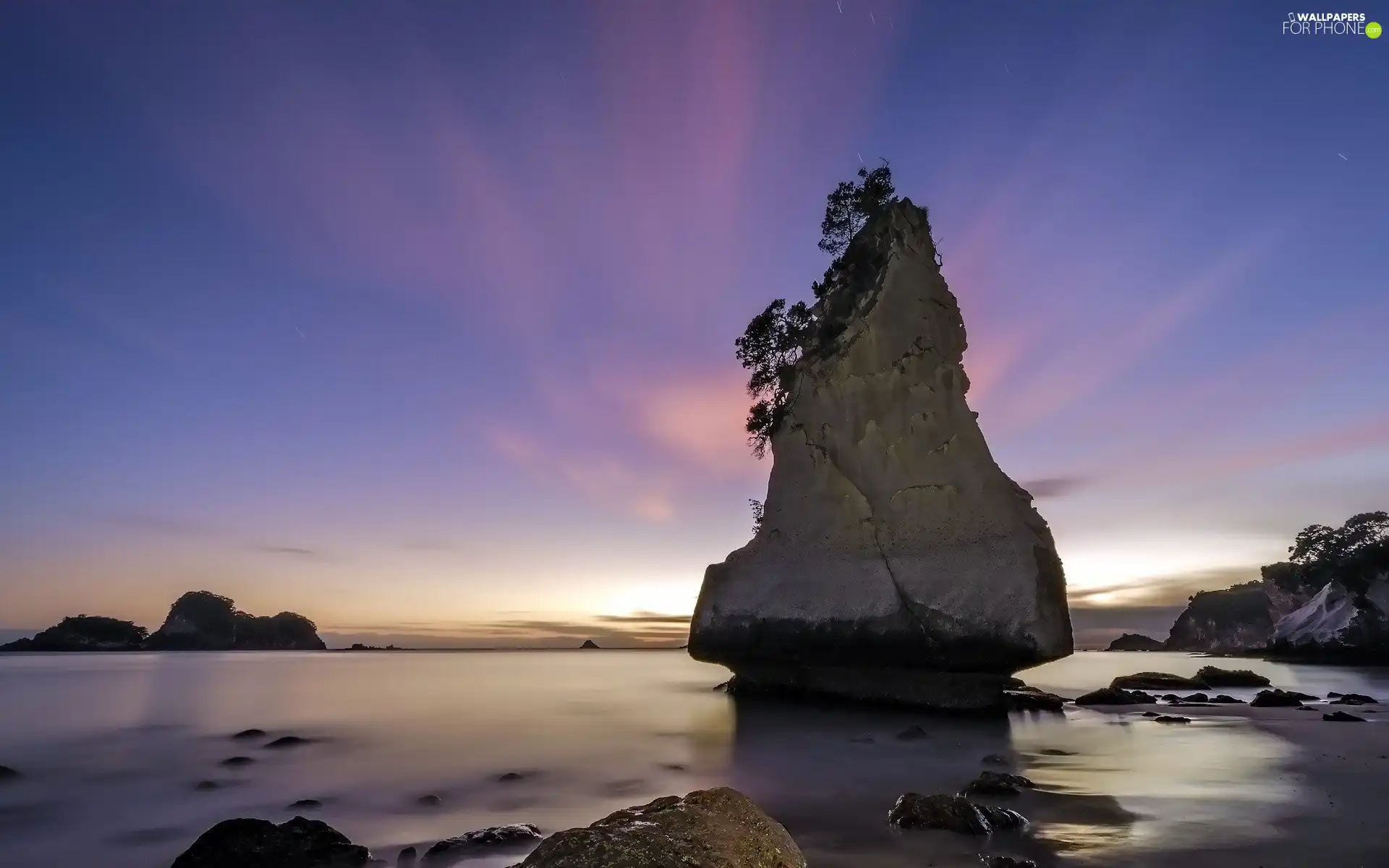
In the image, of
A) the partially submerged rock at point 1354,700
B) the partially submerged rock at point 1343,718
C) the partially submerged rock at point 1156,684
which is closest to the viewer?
the partially submerged rock at point 1343,718

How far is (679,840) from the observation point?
5.08 metres

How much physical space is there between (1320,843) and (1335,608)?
61639 millimetres

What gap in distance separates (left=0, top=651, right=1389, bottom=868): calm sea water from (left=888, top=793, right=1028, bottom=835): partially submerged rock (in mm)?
296

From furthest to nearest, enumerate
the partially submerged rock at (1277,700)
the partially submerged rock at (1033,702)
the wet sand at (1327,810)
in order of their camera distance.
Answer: the partially submerged rock at (1033,702) < the partially submerged rock at (1277,700) < the wet sand at (1327,810)

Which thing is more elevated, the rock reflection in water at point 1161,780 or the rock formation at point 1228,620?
the rock reflection in water at point 1161,780

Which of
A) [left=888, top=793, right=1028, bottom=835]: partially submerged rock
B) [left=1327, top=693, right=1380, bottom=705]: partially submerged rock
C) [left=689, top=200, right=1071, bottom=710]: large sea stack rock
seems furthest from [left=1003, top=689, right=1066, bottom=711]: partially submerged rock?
[left=888, top=793, right=1028, bottom=835]: partially submerged rock

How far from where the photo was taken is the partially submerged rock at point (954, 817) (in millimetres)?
7922

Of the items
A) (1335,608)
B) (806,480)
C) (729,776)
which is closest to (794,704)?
(806,480)

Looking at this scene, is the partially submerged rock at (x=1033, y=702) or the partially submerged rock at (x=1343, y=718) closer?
the partially submerged rock at (x=1343, y=718)

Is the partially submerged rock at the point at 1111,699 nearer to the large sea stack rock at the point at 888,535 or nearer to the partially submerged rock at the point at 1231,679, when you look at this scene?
the large sea stack rock at the point at 888,535

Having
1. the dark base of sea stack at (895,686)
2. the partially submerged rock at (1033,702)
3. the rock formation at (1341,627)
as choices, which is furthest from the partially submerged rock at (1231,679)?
the dark base of sea stack at (895,686)

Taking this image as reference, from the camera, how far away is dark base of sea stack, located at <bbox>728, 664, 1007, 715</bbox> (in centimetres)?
2100

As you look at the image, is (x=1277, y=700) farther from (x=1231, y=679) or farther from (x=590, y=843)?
(x=590, y=843)

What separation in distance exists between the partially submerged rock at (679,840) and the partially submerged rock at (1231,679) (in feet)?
132
